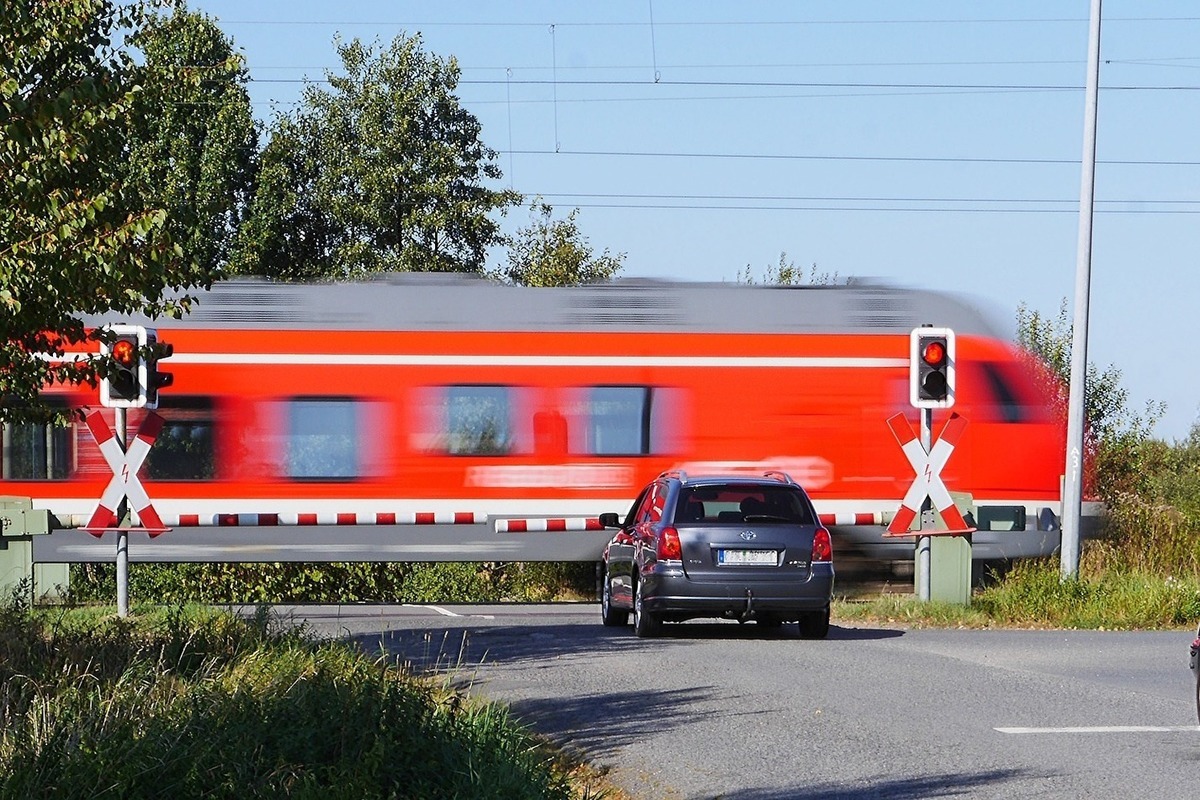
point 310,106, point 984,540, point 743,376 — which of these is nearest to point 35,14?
point 743,376

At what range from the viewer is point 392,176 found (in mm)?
47406

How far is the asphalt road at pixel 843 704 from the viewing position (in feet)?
30.0

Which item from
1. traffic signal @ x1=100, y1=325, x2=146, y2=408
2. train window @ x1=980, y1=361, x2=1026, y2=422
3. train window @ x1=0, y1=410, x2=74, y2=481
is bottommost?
train window @ x1=0, y1=410, x2=74, y2=481

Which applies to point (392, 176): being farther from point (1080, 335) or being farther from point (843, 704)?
point (843, 704)

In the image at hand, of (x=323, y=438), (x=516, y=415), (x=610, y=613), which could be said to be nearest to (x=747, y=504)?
(x=610, y=613)

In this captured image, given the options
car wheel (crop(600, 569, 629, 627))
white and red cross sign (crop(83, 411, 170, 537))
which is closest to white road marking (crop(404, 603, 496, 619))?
car wheel (crop(600, 569, 629, 627))

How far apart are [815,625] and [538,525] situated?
734 centimetres

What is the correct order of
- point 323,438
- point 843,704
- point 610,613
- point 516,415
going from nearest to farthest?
point 843,704 → point 610,613 → point 323,438 → point 516,415

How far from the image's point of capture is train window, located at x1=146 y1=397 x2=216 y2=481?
24172 millimetres

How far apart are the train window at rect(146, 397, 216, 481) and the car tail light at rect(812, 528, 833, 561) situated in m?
10.1

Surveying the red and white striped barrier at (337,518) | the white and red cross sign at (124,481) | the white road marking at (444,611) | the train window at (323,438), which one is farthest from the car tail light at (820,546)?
the train window at (323,438)

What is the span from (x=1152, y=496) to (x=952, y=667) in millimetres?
17565

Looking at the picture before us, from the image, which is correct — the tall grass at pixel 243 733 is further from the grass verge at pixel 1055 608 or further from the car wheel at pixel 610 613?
the grass verge at pixel 1055 608

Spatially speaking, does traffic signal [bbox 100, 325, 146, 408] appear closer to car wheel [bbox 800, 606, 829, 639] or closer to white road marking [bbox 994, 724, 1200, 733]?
car wheel [bbox 800, 606, 829, 639]
